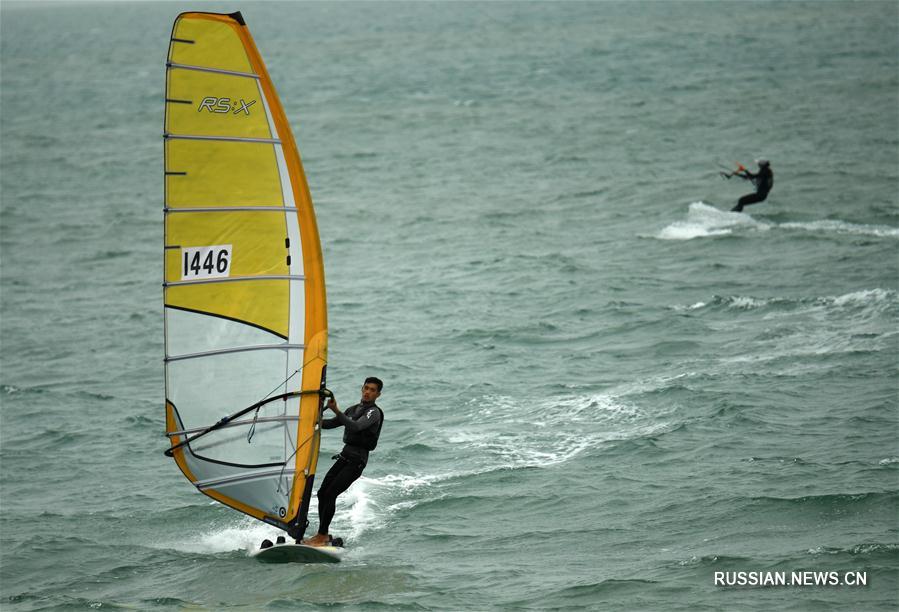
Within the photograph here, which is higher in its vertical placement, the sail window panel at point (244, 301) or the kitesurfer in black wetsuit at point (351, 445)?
the sail window panel at point (244, 301)

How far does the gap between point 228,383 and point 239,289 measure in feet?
2.74

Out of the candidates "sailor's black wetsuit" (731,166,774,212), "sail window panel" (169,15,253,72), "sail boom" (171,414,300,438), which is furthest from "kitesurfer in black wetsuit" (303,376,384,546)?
"sailor's black wetsuit" (731,166,774,212)

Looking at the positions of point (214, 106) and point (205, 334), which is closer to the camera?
point (214, 106)

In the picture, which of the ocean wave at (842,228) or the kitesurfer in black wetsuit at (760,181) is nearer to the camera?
the ocean wave at (842,228)

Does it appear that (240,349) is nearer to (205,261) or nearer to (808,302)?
(205,261)

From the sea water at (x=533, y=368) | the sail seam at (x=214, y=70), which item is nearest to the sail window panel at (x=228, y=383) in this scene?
the sea water at (x=533, y=368)

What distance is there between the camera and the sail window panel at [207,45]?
10320mm

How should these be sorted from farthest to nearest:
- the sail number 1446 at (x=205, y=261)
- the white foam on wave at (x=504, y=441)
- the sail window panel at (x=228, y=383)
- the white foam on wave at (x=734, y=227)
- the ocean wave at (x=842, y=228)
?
the white foam on wave at (x=734, y=227) < the ocean wave at (x=842, y=228) < the white foam on wave at (x=504, y=441) < the sail window panel at (x=228, y=383) < the sail number 1446 at (x=205, y=261)

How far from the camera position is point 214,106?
10555mm

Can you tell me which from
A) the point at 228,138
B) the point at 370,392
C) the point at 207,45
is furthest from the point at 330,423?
the point at 207,45

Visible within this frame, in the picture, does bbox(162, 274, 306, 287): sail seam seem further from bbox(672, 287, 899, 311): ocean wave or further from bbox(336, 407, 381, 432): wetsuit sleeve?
bbox(672, 287, 899, 311): ocean wave

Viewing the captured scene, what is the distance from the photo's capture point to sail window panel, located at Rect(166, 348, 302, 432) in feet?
35.7
